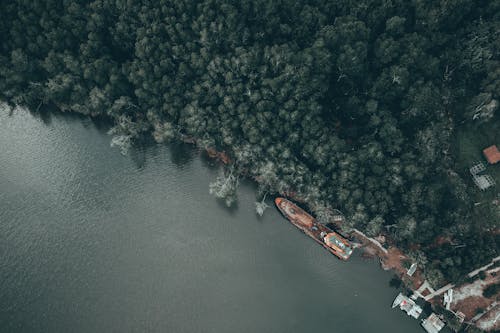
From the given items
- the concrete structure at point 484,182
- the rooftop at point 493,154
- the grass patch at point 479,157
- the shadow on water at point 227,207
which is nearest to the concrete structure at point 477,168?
the grass patch at point 479,157

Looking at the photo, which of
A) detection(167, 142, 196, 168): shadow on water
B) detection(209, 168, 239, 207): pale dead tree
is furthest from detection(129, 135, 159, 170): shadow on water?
detection(209, 168, 239, 207): pale dead tree

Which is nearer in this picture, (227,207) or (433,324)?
(433,324)

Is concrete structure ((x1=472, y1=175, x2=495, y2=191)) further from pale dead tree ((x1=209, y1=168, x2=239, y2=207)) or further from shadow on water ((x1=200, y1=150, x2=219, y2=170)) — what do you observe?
shadow on water ((x1=200, y1=150, x2=219, y2=170))

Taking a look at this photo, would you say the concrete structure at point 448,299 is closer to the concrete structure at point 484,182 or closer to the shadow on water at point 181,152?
the concrete structure at point 484,182

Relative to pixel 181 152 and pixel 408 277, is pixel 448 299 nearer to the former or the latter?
pixel 408 277

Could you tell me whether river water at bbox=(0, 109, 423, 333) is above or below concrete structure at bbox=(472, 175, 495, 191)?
below

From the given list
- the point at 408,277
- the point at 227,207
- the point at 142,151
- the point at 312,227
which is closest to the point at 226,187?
the point at 227,207
